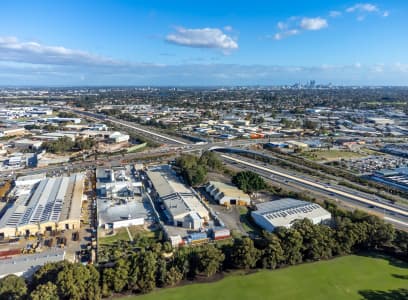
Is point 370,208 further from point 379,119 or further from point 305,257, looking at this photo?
point 379,119

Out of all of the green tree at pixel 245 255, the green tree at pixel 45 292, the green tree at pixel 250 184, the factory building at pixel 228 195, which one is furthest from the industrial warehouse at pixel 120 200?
the green tree at pixel 250 184

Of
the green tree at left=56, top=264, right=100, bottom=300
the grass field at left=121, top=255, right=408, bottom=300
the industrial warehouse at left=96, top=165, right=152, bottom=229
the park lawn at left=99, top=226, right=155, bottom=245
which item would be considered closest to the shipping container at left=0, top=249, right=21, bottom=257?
the park lawn at left=99, top=226, right=155, bottom=245

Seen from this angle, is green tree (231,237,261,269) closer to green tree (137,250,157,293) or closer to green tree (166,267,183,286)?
green tree (166,267,183,286)

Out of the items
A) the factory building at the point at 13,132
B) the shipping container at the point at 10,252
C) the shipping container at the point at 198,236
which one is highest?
the factory building at the point at 13,132

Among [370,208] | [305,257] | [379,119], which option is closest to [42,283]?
[305,257]

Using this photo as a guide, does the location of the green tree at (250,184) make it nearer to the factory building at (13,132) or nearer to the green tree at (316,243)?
the green tree at (316,243)

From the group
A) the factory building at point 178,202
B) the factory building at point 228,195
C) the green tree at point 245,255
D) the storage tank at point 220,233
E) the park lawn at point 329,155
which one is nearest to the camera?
the green tree at point 245,255
